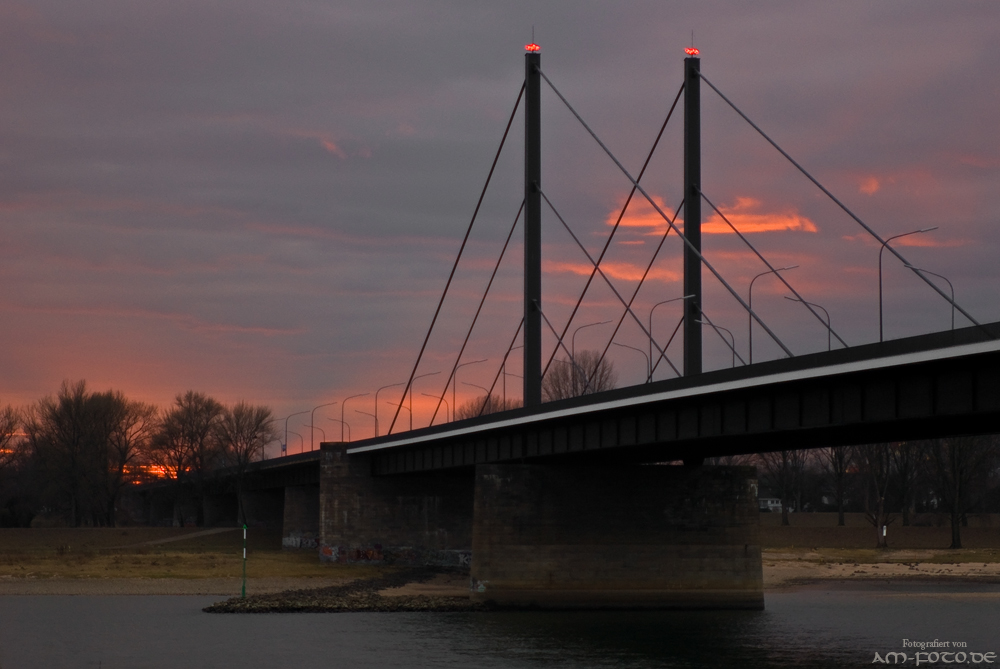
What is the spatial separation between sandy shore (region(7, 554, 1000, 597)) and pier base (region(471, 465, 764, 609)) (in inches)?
198

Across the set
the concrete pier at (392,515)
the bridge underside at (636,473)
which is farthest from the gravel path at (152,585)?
the bridge underside at (636,473)

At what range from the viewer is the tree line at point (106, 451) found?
126125 mm

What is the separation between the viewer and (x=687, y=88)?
169 feet

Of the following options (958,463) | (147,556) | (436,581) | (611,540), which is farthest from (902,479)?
(147,556)

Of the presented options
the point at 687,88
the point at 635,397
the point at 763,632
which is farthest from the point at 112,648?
the point at 687,88

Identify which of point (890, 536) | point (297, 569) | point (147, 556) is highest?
point (890, 536)

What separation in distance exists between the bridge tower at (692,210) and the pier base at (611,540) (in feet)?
38.3

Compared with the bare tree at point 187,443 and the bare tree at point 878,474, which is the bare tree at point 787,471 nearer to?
the bare tree at point 878,474

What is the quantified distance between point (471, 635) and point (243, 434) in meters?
95.9

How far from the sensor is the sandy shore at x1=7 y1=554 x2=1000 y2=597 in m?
60.9

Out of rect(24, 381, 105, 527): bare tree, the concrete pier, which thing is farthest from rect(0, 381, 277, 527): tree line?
the concrete pier

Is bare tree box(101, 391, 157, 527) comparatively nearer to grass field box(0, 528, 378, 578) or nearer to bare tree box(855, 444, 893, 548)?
grass field box(0, 528, 378, 578)

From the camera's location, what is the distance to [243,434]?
448 feet

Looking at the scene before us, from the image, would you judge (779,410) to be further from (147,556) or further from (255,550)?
(255,550)
